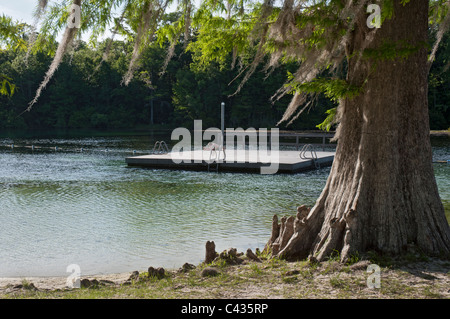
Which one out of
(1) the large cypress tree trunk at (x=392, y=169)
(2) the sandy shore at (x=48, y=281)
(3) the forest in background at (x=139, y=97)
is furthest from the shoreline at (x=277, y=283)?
(3) the forest in background at (x=139, y=97)

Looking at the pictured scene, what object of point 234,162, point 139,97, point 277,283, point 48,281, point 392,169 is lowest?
point 48,281

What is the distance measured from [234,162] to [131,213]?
8175mm

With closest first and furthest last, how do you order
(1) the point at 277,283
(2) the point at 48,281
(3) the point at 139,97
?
(1) the point at 277,283 < (2) the point at 48,281 < (3) the point at 139,97

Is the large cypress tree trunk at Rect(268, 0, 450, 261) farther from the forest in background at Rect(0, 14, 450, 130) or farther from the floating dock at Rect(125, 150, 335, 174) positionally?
the forest in background at Rect(0, 14, 450, 130)

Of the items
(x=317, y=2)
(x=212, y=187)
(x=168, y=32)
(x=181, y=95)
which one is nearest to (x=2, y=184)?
(x=212, y=187)

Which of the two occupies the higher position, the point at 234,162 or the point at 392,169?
the point at 392,169

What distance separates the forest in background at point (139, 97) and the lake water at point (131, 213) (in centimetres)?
3706

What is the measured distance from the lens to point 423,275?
16.5 feet

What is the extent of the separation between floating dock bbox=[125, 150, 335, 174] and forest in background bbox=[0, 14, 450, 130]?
110 feet

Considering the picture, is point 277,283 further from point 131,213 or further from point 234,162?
point 234,162

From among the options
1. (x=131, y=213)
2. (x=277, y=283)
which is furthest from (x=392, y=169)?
(x=131, y=213)

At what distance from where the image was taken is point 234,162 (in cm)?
1920

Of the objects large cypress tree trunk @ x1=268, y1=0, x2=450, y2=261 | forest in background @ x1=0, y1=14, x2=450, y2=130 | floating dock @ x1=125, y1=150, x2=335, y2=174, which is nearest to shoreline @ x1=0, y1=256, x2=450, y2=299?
large cypress tree trunk @ x1=268, y1=0, x2=450, y2=261
